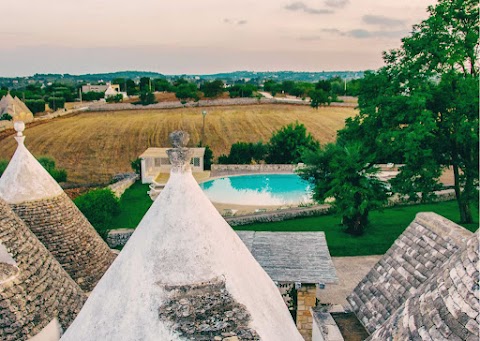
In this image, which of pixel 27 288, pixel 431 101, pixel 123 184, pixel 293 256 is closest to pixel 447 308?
pixel 27 288

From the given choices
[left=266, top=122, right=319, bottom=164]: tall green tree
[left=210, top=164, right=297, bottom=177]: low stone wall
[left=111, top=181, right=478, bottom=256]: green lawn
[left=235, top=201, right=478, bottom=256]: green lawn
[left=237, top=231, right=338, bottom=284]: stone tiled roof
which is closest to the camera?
[left=237, top=231, right=338, bottom=284]: stone tiled roof

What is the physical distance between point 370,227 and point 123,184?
1672 cm

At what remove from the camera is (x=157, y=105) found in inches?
2832

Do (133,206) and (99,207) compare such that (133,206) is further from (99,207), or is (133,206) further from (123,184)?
(99,207)

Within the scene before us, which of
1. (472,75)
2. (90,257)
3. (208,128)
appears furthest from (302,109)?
(90,257)

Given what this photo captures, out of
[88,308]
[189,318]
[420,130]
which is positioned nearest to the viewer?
[189,318]

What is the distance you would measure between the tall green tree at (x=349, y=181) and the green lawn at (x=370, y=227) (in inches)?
32.8

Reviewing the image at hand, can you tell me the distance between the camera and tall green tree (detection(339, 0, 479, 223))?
1894 cm

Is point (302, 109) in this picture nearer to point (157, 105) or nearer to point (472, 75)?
point (157, 105)

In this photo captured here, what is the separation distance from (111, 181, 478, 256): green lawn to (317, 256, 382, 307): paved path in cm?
76

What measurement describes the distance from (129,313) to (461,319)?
3.22 m

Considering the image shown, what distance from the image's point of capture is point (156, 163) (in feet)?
121

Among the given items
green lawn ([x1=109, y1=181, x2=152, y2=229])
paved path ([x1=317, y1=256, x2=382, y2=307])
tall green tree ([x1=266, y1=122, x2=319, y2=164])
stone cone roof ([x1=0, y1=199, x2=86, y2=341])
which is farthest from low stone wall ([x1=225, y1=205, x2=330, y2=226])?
stone cone roof ([x1=0, y1=199, x2=86, y2=341])

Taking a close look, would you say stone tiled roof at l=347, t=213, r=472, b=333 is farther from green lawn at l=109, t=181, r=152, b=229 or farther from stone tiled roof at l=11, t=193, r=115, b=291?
green lawn at l=109, t=181, r=152, b=229
